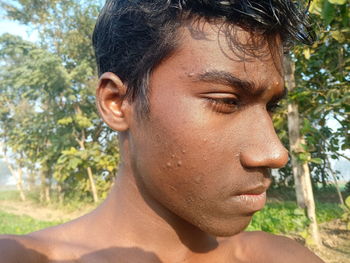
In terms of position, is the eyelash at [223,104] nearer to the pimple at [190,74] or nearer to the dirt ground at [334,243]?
the pimple at [190,74]

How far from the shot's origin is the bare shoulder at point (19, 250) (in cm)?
111

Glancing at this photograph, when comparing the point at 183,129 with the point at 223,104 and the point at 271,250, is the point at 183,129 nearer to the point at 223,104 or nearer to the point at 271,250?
the point at 223,104

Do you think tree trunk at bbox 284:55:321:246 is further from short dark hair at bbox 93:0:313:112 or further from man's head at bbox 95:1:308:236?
man's head at bbox 95:1:308:236

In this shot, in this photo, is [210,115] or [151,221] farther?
[151,221]

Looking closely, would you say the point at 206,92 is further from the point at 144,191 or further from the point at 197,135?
the point at 144,191

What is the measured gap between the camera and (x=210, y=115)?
4.00 ft

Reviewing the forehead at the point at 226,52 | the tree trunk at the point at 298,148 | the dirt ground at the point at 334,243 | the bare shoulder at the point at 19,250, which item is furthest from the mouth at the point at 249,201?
the dirt ground at the point at 334,243

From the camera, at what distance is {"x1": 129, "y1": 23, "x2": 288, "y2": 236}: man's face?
1.20m

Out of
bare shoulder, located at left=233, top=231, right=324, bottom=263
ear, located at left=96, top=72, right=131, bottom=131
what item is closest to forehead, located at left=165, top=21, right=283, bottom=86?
ear, located at left=96, top=72, right=131, bottom=131

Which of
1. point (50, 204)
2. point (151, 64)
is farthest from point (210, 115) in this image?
point (50, 204)

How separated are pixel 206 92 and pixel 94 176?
13405 millimetres

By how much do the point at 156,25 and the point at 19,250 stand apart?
942mm

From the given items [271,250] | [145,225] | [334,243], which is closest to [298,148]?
[334,243]

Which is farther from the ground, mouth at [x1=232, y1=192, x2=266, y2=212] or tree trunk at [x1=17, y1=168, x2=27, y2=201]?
mouth at [x1=232, y1=192, x2=266, y2=212]
